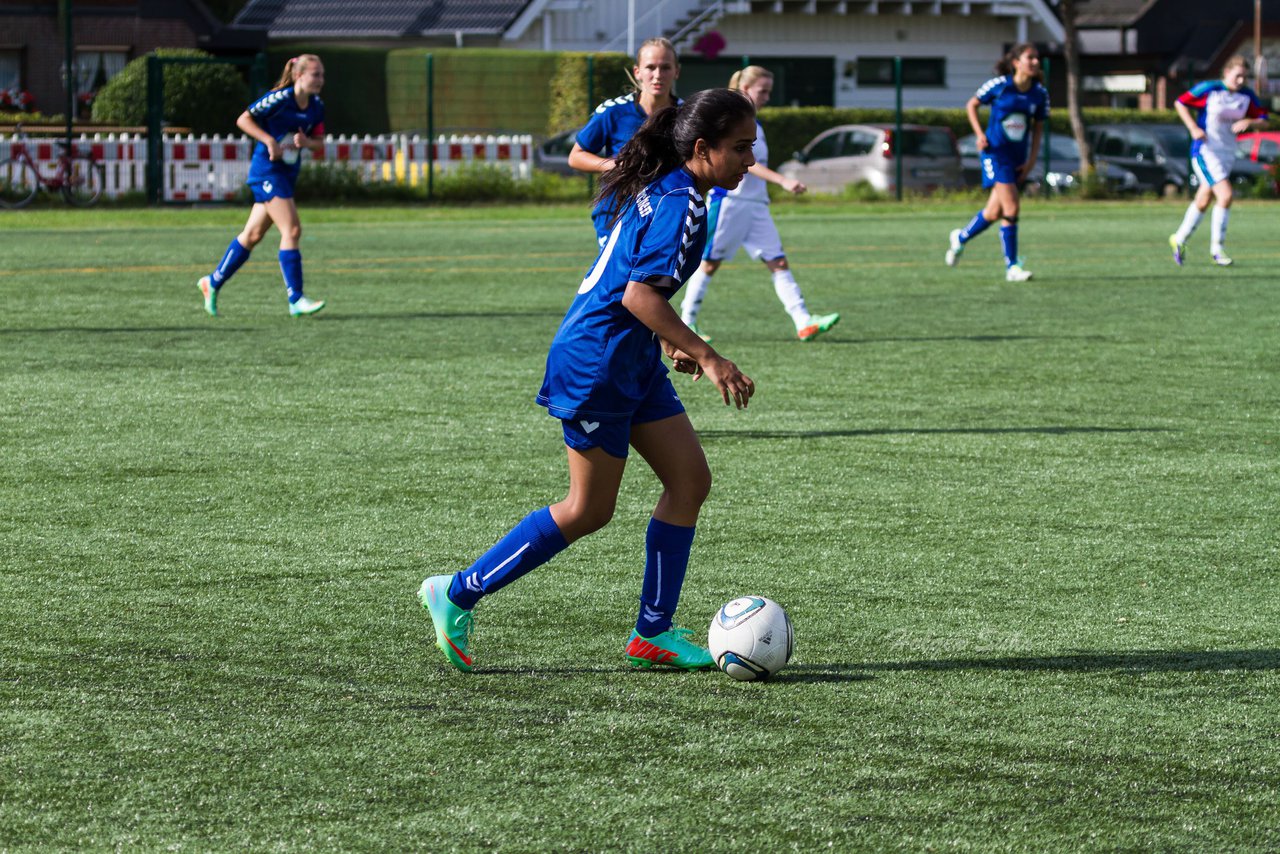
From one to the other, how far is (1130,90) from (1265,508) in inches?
1907

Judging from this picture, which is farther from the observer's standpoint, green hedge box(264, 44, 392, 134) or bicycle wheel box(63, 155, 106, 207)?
green hedge box(264, 44, 392, 134)

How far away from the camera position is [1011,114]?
1673cm

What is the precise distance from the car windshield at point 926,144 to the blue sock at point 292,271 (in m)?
21.0

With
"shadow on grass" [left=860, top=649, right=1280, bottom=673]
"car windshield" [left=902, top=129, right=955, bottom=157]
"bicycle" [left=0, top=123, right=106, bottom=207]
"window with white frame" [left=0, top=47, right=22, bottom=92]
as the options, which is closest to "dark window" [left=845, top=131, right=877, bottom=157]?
"car windshield" [left=902, top=129, right=955, bottom=157]

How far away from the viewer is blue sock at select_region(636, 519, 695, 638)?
494 cm

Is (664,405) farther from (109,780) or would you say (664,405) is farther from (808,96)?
(808,96)

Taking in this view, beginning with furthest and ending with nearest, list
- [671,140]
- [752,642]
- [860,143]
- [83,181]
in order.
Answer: [860,143] < [83,181] < [752,642] < [671,140]

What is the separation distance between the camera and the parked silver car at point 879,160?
108ft

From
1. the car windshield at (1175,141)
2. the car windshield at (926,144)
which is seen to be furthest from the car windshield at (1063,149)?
the car windshield at (926,144)

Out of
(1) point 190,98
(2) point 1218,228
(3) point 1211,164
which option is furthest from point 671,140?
(1) point 190,98

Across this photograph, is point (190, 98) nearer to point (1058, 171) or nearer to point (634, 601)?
point (1058, 171)

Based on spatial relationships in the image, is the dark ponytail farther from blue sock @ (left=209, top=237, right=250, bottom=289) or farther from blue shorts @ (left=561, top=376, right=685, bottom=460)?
blue sock @ (left=209, top=237, right=250, bottom=289)

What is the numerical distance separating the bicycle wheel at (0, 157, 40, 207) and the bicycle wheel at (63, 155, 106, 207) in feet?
1.62

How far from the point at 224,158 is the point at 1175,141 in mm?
17993
